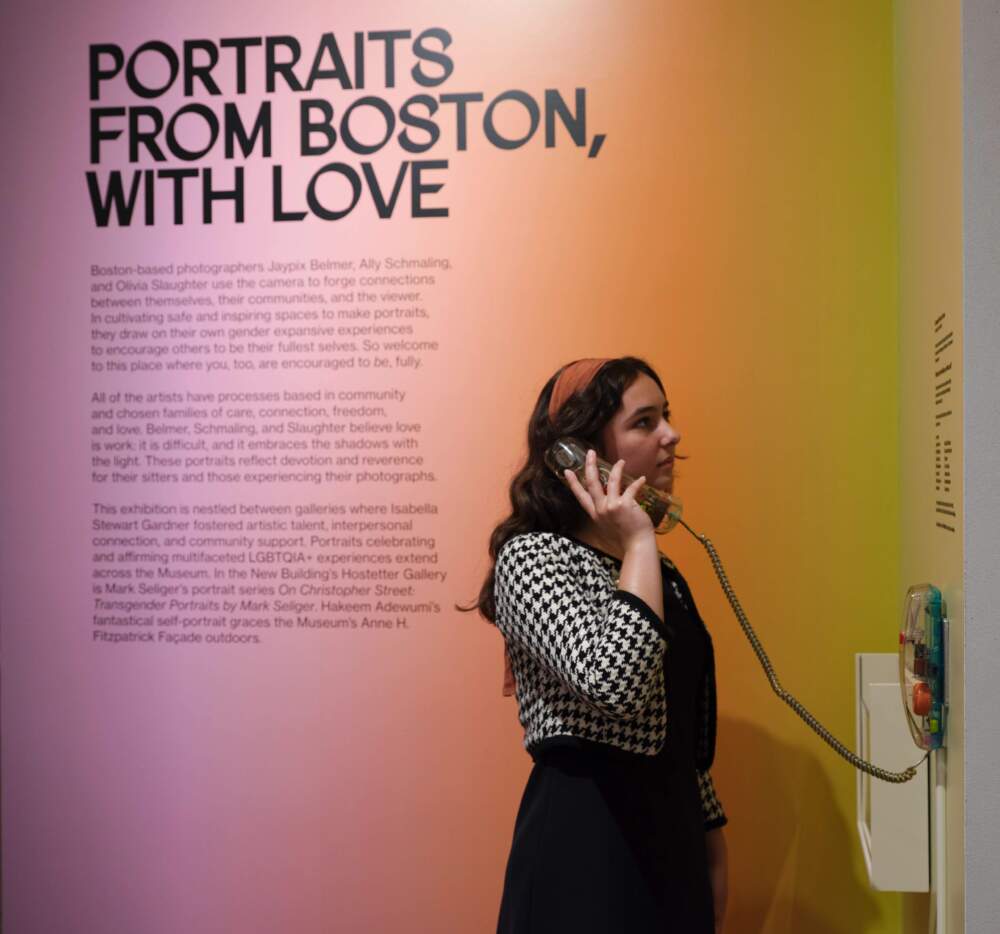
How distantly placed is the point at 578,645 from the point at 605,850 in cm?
44

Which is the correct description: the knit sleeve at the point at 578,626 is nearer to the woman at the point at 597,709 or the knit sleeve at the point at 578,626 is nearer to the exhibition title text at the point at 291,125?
the woman at the point at 597,709

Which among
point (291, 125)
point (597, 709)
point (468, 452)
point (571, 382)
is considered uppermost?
point (291, 125)

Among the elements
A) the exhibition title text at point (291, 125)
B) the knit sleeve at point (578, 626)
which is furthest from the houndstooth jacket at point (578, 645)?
the exhibition title text at point (291, 125)

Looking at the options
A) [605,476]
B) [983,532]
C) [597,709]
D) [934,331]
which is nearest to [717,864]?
[597,709]

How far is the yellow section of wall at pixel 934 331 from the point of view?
212cm

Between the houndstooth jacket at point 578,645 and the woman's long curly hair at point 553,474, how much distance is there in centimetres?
8

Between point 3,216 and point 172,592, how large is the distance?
4.10 feet

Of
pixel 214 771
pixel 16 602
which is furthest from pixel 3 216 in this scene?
pixel 214 771

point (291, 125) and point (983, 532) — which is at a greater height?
point (291, 125)

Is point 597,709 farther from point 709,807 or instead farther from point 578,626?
point 709,807

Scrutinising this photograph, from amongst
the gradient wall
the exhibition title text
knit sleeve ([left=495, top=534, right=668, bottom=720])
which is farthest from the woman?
the exhibition title text

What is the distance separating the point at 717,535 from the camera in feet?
10.8

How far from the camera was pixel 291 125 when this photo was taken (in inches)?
135

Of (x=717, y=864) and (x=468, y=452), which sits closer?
(x=717, y=864)
